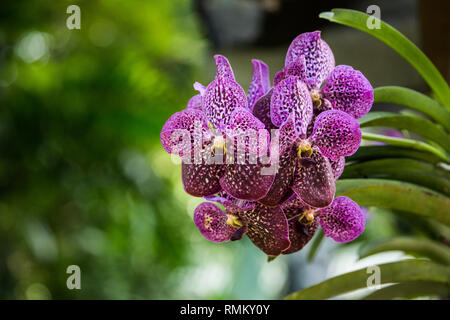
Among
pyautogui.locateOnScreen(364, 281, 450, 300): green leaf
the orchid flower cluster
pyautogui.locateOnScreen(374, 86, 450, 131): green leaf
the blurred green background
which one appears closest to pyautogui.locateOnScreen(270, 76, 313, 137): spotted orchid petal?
the orchid flower cluster

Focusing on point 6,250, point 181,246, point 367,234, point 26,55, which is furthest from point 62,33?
point 367,234

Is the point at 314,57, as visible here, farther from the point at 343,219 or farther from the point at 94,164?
the point at 94,164

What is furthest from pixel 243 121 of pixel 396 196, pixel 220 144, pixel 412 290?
pixel 412 290

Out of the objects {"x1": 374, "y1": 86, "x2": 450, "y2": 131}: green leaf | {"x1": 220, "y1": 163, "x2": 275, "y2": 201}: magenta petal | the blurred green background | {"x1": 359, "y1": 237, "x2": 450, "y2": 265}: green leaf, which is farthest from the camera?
the blurred green background

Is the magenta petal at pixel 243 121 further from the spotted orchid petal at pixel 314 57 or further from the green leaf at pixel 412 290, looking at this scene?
the green leaf at pixel 412 290

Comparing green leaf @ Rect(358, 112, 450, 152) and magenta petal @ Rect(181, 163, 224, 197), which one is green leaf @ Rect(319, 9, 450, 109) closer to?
green leaf @ Rect(358, 112, 450, 152)
